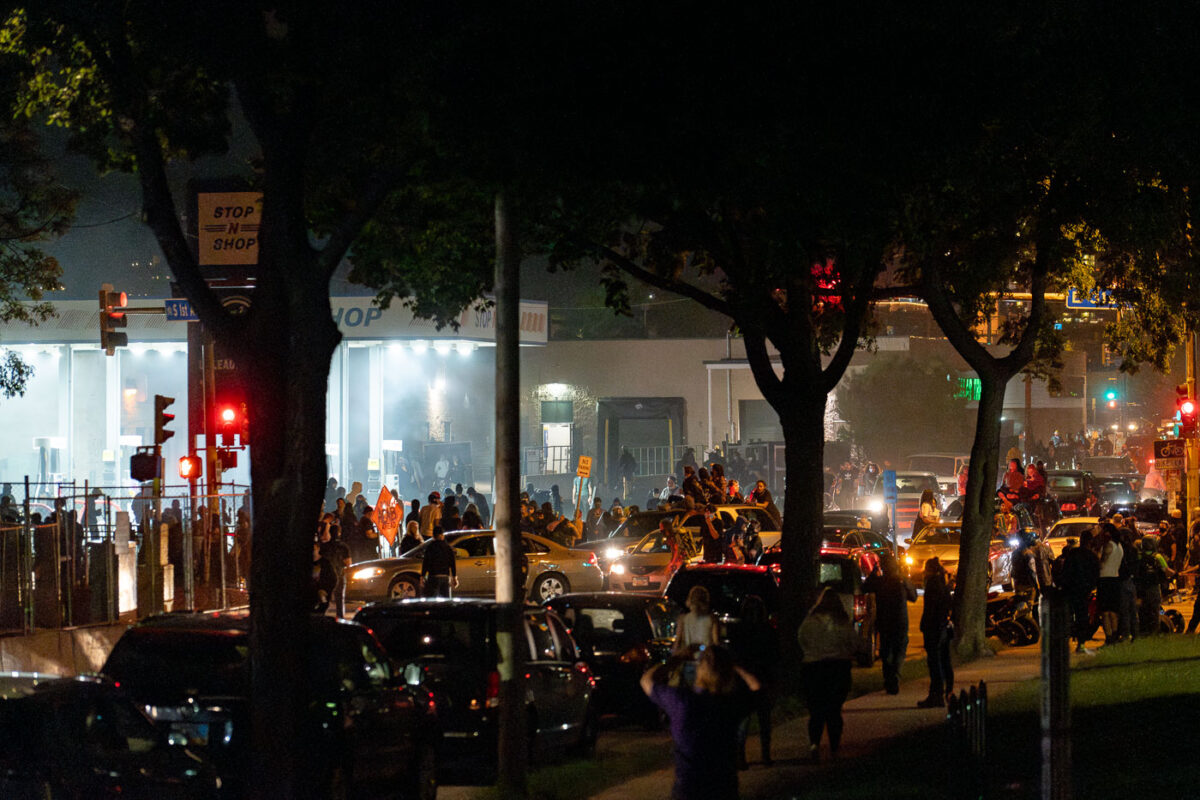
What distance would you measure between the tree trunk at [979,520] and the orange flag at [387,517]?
1498cm

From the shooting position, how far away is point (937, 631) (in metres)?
16.1

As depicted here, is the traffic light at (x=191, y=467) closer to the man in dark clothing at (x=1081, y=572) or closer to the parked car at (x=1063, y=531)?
the man in dark clothing at (x=1081, y=572)

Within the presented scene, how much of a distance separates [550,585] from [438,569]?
6117 millimetres

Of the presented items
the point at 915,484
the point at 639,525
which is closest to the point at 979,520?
the point at 639,525

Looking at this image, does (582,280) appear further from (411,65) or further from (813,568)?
(411,65)

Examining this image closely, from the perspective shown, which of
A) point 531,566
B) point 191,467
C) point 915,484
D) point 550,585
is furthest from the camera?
point 915,484

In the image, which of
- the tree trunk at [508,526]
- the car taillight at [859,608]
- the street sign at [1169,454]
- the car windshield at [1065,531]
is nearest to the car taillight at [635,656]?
the tree trunk at [508,526]

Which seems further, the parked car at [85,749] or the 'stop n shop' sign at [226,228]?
the 'stop n shop' sign at [226,228]

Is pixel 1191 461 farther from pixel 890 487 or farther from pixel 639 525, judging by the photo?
pixel 639 525


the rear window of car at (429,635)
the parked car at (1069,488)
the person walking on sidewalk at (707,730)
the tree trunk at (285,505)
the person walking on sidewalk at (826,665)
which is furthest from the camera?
the parked car at (1069,488)

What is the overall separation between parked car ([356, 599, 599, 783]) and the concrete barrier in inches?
238

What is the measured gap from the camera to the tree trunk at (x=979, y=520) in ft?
69.9

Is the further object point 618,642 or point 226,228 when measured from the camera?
point 226,228

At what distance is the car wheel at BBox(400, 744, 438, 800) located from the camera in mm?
10750
